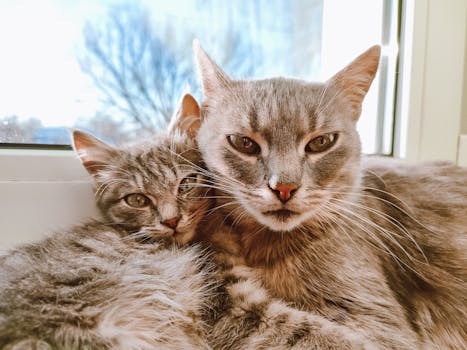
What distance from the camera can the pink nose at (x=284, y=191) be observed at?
0.92 metres

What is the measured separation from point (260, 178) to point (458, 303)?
2.01 feet

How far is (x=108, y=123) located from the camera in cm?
151

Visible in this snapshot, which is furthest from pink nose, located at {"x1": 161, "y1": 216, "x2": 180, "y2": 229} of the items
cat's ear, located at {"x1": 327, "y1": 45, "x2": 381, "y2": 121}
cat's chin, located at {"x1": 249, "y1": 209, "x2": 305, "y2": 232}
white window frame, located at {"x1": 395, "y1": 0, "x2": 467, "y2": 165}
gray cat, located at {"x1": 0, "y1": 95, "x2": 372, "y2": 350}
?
white window frame, located at {"x1": 395, "y1": 0, "x2": 467, "y2": 165}

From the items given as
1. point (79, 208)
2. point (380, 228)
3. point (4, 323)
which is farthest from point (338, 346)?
point (79, 208)

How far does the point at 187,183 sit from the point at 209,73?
325 mm

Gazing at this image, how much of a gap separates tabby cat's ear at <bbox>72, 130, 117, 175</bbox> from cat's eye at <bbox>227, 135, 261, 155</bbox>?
0.36 meters

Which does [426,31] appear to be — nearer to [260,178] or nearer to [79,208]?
[260,178]

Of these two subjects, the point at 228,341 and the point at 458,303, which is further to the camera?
the point at 458,303

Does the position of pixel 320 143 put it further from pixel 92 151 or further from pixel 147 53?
pixel 147 53

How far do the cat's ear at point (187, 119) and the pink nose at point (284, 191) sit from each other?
400 millimetres

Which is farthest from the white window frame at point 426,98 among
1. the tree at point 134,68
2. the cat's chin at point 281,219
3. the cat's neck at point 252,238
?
the cat's chin at point 281,219

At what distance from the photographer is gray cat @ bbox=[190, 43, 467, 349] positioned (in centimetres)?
95

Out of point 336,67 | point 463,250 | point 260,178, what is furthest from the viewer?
point 336,67

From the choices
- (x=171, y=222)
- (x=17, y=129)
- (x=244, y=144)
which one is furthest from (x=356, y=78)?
(x=17, y=129)
